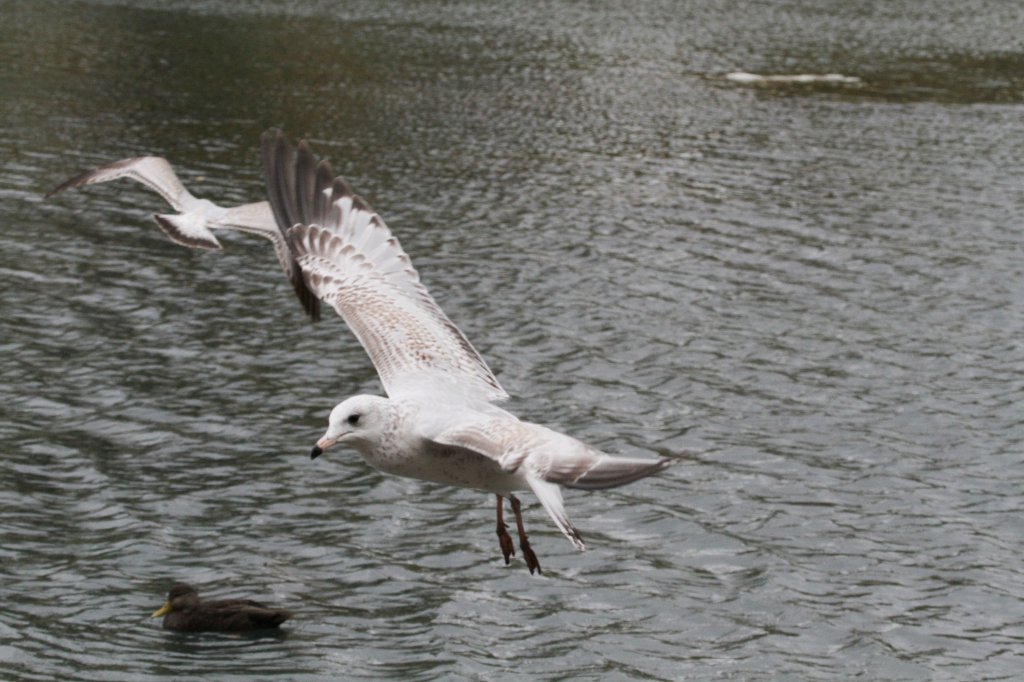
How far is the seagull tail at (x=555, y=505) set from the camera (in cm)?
785

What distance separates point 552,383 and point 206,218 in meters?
6.80

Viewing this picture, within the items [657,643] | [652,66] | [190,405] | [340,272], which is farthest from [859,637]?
[652,66]

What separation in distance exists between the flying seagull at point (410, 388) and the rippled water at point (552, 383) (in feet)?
13.0

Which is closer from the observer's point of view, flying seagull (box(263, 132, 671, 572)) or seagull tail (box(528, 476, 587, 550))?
seagull tail (box(528, 476, 587, 550))

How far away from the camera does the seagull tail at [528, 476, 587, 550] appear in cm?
785

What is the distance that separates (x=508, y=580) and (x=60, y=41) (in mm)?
37058

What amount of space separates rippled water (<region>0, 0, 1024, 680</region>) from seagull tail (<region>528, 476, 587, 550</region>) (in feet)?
20.5

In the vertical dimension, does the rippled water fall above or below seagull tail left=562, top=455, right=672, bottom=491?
below

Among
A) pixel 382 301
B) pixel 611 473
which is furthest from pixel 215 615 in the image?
pixel 611 473

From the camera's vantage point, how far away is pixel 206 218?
16.5 meters

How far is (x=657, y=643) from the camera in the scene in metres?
14.9

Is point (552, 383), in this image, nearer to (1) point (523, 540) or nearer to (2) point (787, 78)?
(1) point (523, 540)

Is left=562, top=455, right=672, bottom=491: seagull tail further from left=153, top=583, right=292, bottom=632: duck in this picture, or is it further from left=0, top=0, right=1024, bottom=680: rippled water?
left=153, top=583, right=292, bottom=632: duck

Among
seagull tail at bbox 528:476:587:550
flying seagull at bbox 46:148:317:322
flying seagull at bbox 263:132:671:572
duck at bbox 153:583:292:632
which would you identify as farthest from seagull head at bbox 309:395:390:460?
duck at bbox 153:583:292:632
